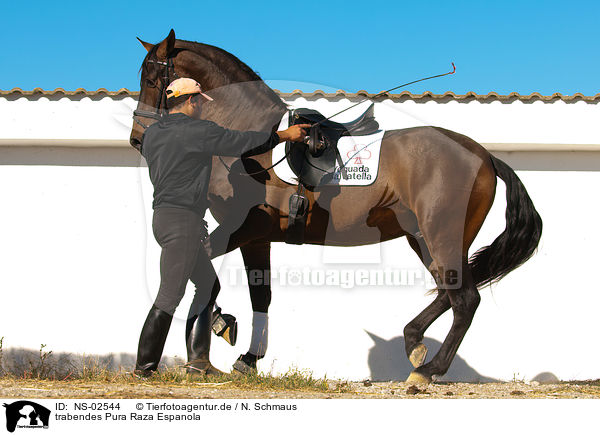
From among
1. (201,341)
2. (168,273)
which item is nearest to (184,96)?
(168,273)

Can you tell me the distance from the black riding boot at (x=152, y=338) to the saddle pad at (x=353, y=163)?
1.45 meters

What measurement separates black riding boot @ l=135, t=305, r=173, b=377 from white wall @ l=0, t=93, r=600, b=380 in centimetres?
289

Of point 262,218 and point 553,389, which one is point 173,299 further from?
point 553,389

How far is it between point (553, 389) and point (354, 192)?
2.31 metres

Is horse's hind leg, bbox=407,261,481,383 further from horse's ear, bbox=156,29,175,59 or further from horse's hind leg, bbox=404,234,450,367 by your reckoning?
horse's ear, bbox=156,29,175,59

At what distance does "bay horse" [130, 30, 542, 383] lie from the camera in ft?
16.2

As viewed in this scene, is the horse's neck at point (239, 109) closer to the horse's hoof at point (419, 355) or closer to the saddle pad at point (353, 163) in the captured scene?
the saddle pad at point (353, 163)

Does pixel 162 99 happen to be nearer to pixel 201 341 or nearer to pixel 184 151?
pixel 184 151

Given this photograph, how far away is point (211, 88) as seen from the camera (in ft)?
16.8

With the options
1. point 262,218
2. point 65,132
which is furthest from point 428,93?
point 65,132

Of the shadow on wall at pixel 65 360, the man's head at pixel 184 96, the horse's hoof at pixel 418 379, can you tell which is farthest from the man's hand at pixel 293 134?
the shadow on wall at pixel 65 360
